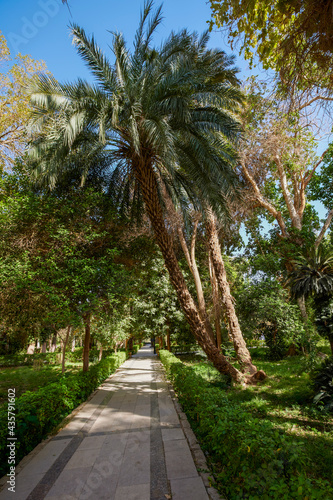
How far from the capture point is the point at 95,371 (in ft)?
31.3

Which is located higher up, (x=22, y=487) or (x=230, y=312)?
(x=230, y=312)

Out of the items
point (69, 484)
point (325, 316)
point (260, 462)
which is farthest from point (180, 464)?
point (325, 316)

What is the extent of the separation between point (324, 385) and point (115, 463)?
5.86 m

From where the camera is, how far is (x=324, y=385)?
6.93m

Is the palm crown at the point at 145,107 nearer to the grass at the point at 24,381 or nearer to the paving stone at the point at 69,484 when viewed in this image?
the paving stone at the point at 69,484

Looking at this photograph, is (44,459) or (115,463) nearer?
(115,463)

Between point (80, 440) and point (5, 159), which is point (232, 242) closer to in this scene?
point (5, 159)

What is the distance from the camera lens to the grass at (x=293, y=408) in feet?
14.6

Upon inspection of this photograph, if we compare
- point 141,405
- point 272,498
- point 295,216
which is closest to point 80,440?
point 141,405

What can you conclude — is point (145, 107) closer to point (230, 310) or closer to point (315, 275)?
point (315, 275)

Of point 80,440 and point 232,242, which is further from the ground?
point 232,242

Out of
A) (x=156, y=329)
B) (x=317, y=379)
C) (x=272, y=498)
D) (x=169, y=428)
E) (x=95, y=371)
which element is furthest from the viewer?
(x=156, y=329)

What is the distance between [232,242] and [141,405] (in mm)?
13707

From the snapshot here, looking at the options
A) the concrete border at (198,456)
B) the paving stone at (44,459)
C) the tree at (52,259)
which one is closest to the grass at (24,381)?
the tree at (52,259)
